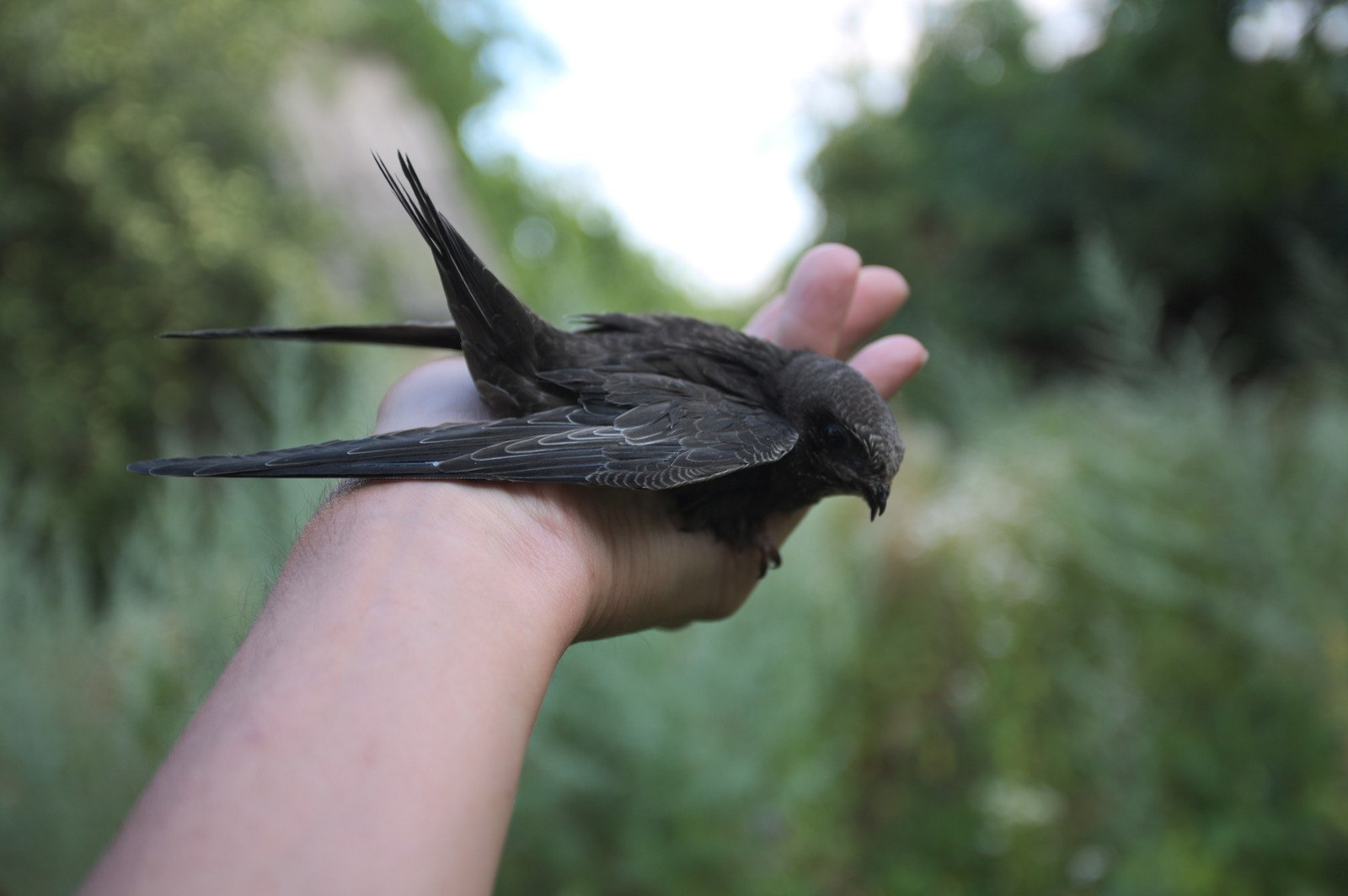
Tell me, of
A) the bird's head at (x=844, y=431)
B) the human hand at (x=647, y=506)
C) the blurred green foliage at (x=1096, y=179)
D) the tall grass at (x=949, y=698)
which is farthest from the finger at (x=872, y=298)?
the blurred green foliage at (x=1096, y=179)

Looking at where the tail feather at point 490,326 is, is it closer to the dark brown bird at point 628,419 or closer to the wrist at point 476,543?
the dark brown bird at point 628,419

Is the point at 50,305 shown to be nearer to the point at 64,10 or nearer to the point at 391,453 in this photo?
the point at 64,10

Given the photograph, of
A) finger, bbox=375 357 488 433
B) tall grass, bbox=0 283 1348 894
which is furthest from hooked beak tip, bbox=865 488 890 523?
tall grass, bbox=0 283 1348 894

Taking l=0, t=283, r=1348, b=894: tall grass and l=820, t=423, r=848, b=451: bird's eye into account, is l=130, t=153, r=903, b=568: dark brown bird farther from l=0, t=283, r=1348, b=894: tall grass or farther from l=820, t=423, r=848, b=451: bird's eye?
l=0, t=283, r=1348, b=894: tall grass

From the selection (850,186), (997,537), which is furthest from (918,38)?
(997,537)

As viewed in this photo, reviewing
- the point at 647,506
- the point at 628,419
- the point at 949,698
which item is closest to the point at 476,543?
the point at 628,419

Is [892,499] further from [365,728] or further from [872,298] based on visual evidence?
[365,728]
